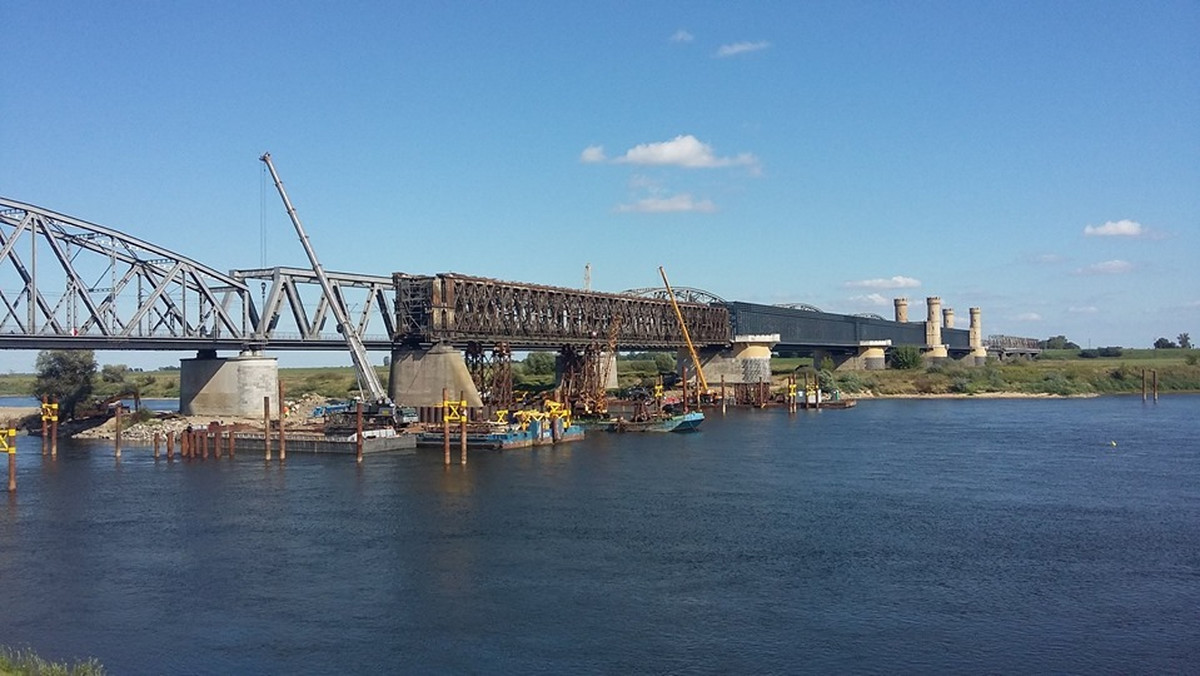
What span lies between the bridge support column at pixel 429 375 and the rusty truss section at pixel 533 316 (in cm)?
133

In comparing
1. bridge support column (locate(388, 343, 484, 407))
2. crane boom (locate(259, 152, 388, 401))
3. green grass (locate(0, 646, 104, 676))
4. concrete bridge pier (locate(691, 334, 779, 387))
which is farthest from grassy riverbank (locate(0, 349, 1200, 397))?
green grass (locate(0, 646, 104, 676))

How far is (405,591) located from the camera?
34938mm

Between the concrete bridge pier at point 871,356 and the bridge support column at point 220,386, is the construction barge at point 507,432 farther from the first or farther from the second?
the concrete bridge pier at point 871,356

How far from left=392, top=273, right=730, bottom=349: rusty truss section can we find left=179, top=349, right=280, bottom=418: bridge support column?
18.0m

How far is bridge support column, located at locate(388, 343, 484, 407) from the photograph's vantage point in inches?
3784

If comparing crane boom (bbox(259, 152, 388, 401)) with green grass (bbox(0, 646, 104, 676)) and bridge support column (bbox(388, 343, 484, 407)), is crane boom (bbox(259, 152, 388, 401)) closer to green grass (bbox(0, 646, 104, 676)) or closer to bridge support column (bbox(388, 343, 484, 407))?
bridge support column (bbox(388, 343, 484, 407))

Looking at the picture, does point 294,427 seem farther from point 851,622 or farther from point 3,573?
point 851,622

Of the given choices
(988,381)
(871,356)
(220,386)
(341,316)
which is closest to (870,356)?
(871,356)

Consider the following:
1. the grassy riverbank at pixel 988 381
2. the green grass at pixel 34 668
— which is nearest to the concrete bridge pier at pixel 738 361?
the grassy riverbank at pixel 988 381

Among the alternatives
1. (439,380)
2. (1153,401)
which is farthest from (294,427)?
(1153,401)

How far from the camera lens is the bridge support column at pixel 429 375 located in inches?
3784

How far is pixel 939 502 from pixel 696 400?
3237 inches

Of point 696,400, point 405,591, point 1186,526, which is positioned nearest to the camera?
point 405,591

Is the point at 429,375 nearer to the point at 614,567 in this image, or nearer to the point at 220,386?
the point at 220,386
